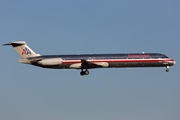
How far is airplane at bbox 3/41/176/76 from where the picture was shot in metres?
50.6

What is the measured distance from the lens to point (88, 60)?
5122cm

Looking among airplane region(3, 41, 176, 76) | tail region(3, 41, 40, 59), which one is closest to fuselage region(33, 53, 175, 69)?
airplane region(3, 41, 176, 76)

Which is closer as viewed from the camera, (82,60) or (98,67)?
(82,60)

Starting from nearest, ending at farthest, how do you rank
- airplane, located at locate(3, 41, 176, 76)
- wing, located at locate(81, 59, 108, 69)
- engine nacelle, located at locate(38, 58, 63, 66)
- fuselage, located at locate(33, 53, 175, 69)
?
wing, located at locate(81, 59, 108, 69) → engine nacelle, located at locate(38, 58, 63, 66) → airplane, located at locate(3, 41, 176, 76) → fuselage, located at locate(33, 53, 175, 69)

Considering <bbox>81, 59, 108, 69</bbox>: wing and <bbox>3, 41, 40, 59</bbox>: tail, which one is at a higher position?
<bbox>3, 41, 40, 59</bbox>: tail

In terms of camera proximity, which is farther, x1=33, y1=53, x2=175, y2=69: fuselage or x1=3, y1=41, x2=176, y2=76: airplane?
x1=33, y1=53, x2=175, y2=69: fuselage

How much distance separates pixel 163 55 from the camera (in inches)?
2122

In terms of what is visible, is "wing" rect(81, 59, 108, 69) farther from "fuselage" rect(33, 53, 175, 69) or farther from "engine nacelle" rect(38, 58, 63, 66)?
"engine nacelle" rect(38, 58, 63, 66)

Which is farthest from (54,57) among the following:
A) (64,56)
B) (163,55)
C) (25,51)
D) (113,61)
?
(163,55)

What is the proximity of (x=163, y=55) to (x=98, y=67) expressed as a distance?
1315cm

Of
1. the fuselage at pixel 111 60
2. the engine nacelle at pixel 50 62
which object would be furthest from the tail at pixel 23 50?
the engine nacelle at pixel 50 62

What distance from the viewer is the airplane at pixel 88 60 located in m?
50.6

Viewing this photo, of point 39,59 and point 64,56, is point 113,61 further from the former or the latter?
point 39,59

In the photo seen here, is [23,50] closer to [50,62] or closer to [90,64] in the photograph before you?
[50,62]
